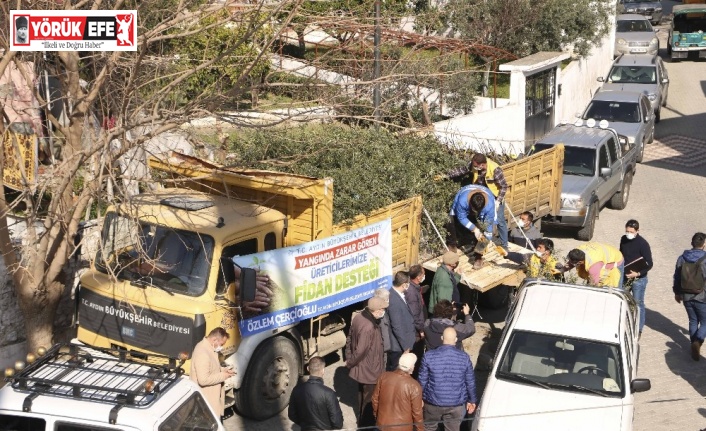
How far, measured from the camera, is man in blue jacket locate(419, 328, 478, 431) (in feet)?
28.3

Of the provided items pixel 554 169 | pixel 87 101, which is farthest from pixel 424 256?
pixel 87 101

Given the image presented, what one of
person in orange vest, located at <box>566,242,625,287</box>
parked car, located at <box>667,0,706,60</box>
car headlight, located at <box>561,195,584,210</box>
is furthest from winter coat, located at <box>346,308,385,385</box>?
parked car, located at <box>667,0,706,60</box>

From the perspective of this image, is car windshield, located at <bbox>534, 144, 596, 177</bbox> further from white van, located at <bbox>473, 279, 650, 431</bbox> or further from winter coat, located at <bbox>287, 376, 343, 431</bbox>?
winter coat, located at <bbox>287, 376, 343, 431</bbox>

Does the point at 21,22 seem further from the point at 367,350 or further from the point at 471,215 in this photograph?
the point at 471,215

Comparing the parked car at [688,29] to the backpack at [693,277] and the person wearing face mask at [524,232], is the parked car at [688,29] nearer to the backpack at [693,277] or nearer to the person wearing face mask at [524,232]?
the person wearing face mask at [524,232]

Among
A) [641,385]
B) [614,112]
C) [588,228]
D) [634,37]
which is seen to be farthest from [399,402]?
[634,37]

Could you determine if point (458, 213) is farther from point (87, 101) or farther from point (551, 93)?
point (551, 93)

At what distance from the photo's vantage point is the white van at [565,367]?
8.37 meters

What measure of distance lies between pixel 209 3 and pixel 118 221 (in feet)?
8.02

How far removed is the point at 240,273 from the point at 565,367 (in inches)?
130

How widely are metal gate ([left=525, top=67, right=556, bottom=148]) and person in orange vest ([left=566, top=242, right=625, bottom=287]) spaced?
36.4 feet

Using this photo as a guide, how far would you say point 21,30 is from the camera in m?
7.04
